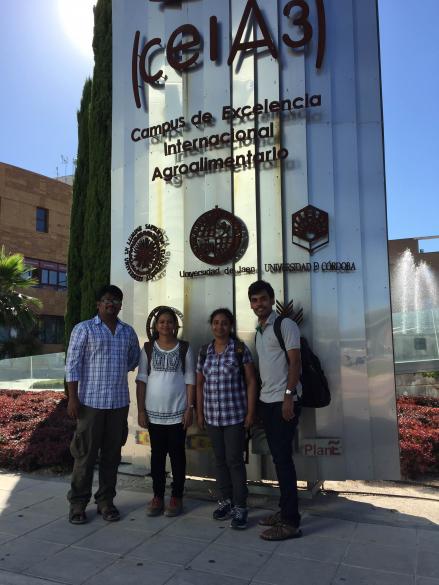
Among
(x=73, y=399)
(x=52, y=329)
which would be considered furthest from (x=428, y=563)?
(x=52, y=329)

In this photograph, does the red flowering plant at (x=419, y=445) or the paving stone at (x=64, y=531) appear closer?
the paving stone at (x=64, y=531)

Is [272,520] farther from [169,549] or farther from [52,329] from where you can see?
[52,329]

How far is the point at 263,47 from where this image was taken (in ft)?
17.4

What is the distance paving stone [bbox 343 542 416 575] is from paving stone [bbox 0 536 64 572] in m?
2.17

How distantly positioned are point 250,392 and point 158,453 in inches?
40.8

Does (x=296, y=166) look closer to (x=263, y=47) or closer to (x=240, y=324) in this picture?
(x=263, y=47)

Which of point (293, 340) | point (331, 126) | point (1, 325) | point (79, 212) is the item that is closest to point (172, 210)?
point (331, 126)

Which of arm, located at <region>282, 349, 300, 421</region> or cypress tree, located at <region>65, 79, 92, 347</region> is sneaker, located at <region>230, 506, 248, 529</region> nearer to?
arm, located at <region>282, 349, 300, 421</region>

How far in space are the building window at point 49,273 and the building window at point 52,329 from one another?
2.39 metres

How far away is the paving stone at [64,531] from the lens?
413cm

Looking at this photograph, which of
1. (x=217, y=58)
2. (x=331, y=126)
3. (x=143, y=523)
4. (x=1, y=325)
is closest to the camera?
(x=143, y=523)

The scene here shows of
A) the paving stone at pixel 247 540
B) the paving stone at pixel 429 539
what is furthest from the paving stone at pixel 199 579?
the paving stone at pixel 429 539

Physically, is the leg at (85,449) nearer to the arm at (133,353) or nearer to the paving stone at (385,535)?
the arm at (133,353)

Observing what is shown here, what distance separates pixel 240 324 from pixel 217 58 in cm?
282
